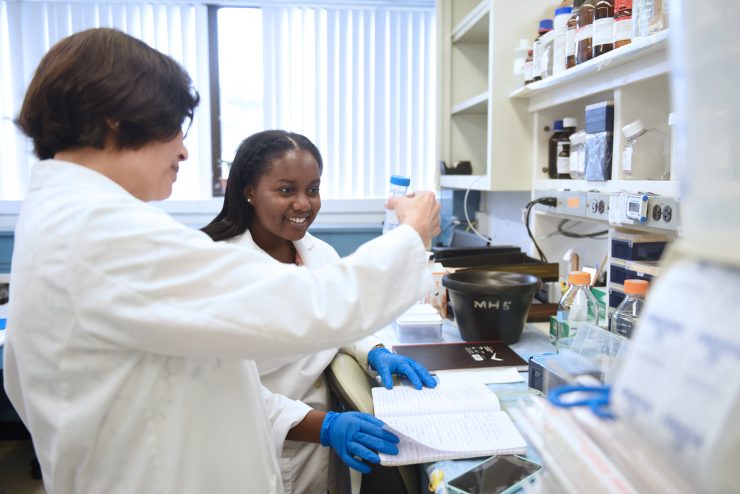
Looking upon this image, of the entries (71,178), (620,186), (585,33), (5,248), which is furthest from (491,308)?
(5,248)

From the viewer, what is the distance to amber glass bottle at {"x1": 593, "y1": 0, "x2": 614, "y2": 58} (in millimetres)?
1504

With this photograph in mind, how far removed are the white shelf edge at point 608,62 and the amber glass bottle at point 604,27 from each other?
1.8 inches

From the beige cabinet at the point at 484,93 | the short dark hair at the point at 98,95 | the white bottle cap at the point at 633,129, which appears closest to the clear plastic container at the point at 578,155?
the white bottle cap at the point at 633,129

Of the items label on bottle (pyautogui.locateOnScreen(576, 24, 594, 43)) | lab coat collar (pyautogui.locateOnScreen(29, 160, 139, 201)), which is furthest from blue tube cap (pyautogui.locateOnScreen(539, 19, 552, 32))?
lab coat collar (pyautogui.locateOnScreen(29, 160, 139, 201))

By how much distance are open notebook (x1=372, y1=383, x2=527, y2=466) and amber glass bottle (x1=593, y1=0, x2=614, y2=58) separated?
1.00m

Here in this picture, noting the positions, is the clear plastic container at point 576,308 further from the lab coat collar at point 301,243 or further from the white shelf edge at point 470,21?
the white shelf edge at point 470,21

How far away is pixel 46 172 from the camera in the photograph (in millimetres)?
797

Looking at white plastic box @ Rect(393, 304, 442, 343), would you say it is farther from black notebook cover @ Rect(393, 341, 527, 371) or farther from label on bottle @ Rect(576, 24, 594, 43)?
label on bottle @ Rect(576, 24, 594, 43)

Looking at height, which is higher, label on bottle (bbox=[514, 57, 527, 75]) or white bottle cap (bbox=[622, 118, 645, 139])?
→ label on bottle (bbox=[514, 57, 527, 75])

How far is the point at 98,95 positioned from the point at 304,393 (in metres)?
0.93

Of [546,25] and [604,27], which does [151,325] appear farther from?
[546,25]

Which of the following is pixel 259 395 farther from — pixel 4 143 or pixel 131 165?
pixel 4 143

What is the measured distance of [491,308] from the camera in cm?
153

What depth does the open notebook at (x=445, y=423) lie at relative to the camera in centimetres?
95
